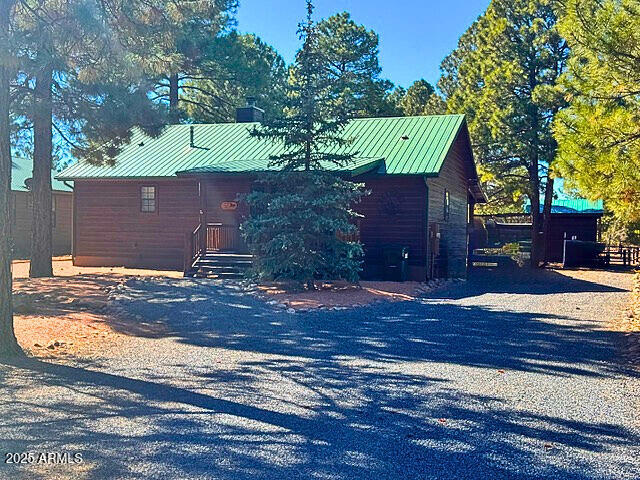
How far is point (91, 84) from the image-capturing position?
563 inches

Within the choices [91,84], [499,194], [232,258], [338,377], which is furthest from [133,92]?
[499,194]

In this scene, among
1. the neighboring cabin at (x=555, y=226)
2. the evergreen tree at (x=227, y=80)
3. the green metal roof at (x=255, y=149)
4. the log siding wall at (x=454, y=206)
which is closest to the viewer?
the green metal roof at (x=255, y=149)

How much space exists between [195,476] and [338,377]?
2903 millimetres

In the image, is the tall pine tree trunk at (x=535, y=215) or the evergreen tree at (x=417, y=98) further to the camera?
the evergreen tree at (x=417, y=98)

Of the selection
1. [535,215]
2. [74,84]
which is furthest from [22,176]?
[535,215]

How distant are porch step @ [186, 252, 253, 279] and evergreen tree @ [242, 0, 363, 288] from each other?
2.62m

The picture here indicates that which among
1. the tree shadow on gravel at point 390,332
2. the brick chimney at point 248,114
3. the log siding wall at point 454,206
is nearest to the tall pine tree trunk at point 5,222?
the tree shadow on gravel at point 390,332

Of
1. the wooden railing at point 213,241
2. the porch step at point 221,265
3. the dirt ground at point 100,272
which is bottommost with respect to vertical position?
the dirt ground at point 100,272

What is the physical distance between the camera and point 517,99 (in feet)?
89.7

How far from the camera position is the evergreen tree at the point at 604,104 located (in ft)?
27.2

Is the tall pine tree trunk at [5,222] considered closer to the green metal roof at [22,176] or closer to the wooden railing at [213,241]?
the wooden railing at [213,241]

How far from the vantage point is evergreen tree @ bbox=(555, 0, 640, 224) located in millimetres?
8305

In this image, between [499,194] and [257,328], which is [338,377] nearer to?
[257,328]

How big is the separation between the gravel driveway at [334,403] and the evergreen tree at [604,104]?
90.0 inches
